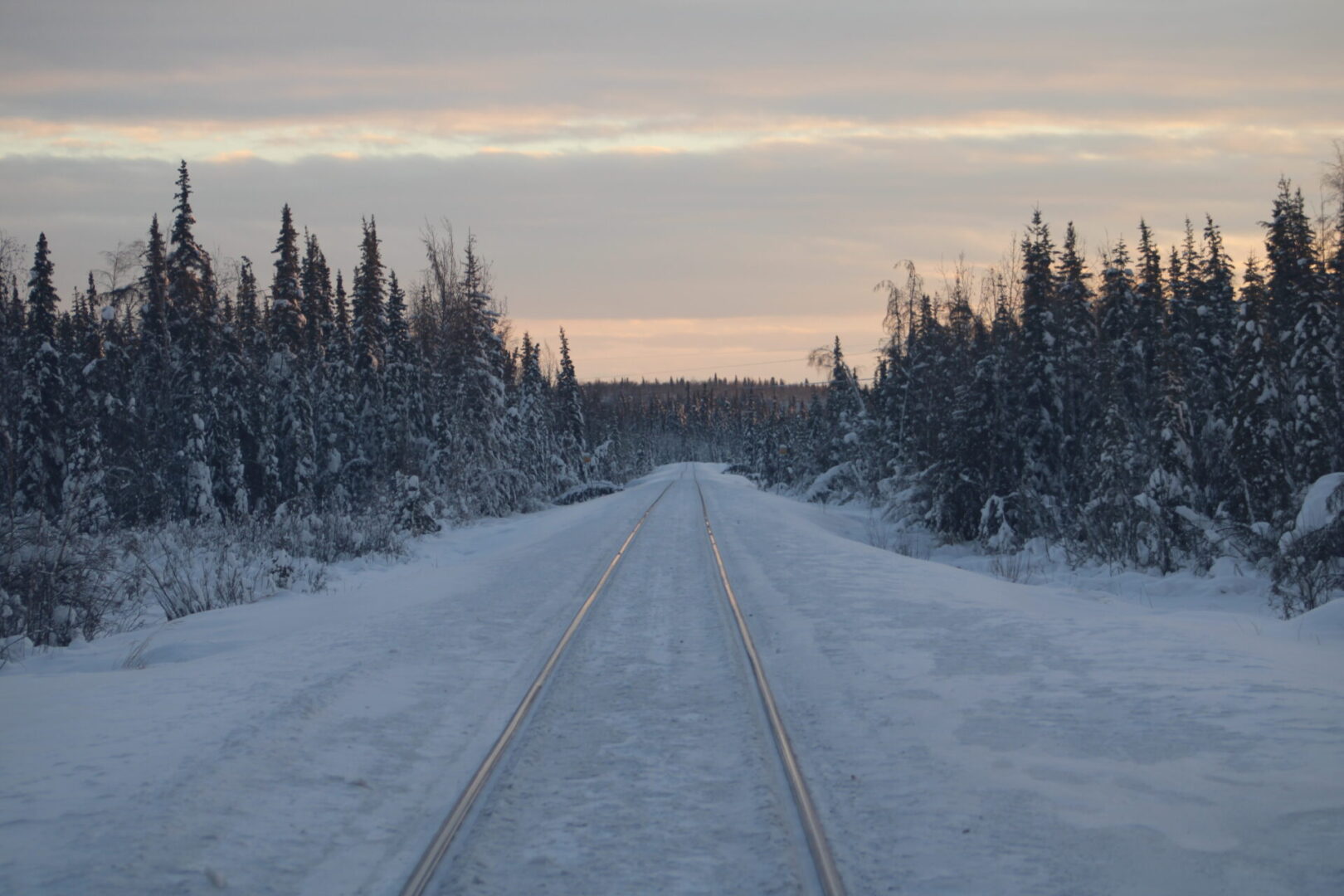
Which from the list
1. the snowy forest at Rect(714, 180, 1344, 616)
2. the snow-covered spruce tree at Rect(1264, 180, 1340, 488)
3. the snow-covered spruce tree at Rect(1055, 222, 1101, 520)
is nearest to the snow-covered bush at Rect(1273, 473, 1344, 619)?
the snowy forest at Rect(714, 180, 1344, 616)

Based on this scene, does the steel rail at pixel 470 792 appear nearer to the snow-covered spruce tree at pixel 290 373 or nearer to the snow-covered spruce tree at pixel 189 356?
the snow-covered spruce tree at pixel 189 356

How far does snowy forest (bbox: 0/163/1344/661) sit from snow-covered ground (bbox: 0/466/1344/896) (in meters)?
4.34

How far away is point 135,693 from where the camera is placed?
7727 millimetres

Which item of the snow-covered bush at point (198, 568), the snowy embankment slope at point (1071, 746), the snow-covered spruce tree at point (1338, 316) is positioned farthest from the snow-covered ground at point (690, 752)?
the snow-covered spruce tree at point (1338, 316)

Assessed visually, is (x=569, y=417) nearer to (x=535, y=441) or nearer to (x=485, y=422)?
(x=535, y=441)

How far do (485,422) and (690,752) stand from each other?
3320 centimetres

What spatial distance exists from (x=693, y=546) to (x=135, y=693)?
45.4 feet

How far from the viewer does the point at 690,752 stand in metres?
6.30

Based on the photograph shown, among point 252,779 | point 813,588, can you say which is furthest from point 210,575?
point 252,779

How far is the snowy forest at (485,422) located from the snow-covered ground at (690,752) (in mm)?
4338

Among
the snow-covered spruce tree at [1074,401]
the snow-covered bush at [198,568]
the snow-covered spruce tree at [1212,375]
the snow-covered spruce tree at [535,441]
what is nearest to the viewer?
the snow-covered bush at [198,568]

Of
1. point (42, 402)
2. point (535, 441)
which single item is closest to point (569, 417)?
point (535, 441)

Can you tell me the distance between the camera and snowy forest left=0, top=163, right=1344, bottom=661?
15.8 meters

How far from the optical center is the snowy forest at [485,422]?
15.8 metres
